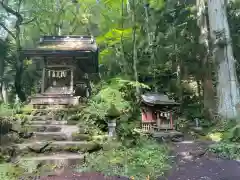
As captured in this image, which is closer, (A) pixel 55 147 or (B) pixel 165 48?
(A) pixel 55 147

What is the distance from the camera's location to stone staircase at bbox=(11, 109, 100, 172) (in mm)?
8062

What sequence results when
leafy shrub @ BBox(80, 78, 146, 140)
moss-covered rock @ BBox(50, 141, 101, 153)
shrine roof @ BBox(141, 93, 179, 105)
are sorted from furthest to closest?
shrine roof @ BBox(141, 93, 179, 105)
leafy shrub @ BBox(80, 78, 146, 140)
moss-covered rock @ BBox(50, 141, 101, 153)

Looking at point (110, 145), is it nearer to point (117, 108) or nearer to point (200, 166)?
point (117, 108)

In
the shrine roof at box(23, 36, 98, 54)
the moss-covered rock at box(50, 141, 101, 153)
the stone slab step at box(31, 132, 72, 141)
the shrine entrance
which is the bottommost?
the moss-covered rock at box(50, 141, 101, 153)

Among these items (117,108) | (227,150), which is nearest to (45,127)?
(117,108)

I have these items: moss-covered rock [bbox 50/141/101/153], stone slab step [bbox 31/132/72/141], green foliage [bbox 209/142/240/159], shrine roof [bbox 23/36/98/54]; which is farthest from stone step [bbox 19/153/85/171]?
shrine roof [bbox 23/36/98/54]

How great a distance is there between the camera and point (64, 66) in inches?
611

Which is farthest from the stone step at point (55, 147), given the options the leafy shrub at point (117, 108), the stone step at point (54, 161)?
the leafy shrub at point (117, 108)

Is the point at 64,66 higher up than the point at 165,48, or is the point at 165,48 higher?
the point at 165,48

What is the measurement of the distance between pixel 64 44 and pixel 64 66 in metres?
1.92

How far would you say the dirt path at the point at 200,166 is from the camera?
Answer: 24.8ft

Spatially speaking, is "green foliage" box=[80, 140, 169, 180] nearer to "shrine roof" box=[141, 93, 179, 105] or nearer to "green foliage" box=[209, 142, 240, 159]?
"green foliage" box=[209, 142, 240, 159]

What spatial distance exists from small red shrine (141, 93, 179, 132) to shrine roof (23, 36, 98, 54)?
491 centimetres

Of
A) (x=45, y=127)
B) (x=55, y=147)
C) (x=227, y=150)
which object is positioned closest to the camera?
(x=55, y=147)
